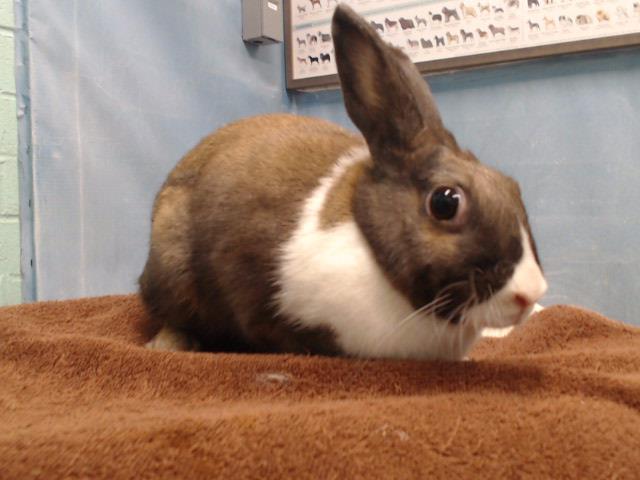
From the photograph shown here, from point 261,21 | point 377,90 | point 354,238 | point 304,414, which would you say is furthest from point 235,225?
point 261,21

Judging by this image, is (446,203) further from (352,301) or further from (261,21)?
(261,21)

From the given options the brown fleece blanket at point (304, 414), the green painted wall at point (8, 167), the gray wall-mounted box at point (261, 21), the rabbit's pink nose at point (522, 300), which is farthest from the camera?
the gray wall-mounted box at point (261, 21)

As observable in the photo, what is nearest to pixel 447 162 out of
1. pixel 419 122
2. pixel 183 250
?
pixel 419 122

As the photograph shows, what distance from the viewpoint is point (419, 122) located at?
1.12 m

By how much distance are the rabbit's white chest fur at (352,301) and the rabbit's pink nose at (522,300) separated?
11 centimetres

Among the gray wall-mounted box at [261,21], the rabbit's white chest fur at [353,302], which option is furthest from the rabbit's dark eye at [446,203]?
the gray wall-mounted box at [261,21]

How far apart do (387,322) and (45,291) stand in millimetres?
1077

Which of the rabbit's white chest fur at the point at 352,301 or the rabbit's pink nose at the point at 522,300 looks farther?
the rabbit's white chest fur at the point at 352,301

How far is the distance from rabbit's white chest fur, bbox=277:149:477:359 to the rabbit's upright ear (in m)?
0.16

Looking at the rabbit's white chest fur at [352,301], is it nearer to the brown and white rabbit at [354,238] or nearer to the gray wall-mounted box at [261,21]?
the brown and white rabbit at [354,238]

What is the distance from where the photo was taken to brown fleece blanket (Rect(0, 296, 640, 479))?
28.0 inches

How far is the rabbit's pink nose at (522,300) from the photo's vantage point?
0.96m

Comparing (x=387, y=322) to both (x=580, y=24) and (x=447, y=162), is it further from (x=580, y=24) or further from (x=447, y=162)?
(x=580, y=24)

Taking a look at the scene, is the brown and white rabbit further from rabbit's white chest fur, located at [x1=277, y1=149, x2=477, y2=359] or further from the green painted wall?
the green painted wall
